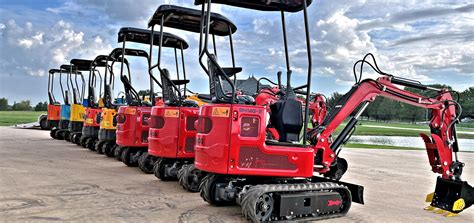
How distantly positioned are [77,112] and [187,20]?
31.8 ft

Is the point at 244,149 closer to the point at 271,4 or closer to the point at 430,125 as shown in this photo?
the point at 271,4

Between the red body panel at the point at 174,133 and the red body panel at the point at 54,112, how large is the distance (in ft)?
42.3

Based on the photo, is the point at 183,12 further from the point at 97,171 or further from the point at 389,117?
the point at 389,117

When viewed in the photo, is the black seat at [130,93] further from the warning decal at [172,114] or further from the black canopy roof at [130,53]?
the warning decal at [172,114]

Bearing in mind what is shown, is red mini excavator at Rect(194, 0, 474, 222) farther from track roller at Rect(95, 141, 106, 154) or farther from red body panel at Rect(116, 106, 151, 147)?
track roller at Rect(95, 141, 106, 154)

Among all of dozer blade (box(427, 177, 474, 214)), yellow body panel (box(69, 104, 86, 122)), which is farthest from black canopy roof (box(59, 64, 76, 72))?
dozer blade (box(427, 177, 474, 214))

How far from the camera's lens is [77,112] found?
17281mm

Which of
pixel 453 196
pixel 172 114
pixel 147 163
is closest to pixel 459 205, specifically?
pixel 453 196

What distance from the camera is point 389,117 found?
7344 centimetres

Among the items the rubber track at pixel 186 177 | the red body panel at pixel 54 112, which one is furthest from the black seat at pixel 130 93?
the red body panel at pixel 54 112

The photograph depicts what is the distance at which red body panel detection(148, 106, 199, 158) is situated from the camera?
884cm

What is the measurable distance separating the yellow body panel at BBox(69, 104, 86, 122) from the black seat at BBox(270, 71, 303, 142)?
12139mm

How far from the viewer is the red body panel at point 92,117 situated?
14.9m

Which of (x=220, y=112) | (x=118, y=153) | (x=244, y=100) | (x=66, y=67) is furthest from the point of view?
(x=66, y=67)
